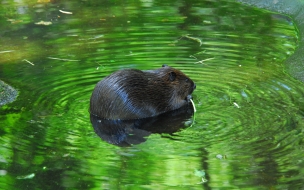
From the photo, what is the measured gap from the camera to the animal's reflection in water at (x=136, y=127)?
628 centimetres

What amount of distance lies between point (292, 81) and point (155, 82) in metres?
1.68

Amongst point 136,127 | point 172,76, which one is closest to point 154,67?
point 172,76

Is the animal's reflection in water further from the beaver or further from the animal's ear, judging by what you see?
the animal's ear

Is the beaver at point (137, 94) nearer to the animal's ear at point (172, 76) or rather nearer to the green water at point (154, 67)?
the animal's ear at point (172, 76)

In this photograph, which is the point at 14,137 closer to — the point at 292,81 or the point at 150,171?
the point at 150,171

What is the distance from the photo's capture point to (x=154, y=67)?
8336mm

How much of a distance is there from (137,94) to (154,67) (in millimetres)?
1525

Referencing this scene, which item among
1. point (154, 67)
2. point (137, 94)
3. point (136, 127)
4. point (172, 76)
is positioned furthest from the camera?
point (154, 67)

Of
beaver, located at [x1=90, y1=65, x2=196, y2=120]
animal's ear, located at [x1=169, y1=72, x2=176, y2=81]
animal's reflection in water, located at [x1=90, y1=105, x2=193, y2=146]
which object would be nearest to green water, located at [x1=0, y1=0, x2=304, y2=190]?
animal's reflection in water, located at [x1=90, y1=105, x2=193, y2=146]

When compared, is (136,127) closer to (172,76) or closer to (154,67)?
(172,76)

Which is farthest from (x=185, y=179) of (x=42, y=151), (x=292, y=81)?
(x=292, y=81)

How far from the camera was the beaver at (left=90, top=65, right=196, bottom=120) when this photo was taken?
6.73 meters

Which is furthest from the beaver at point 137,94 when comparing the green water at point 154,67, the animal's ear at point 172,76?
the green water at point 154,67

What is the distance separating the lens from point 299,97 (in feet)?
23.1
